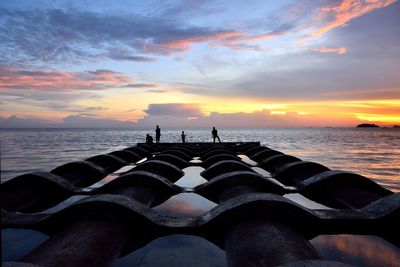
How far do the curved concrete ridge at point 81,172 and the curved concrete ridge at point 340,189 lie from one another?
22.5ft

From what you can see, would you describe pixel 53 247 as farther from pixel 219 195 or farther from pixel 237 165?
pixel 237 165

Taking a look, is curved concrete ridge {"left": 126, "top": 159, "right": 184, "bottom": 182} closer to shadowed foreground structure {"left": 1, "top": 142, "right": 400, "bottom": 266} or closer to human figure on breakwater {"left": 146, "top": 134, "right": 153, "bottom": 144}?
shadowed foreground structure {"left": 1, "top": 142, "right": 400, "bottom": 266}

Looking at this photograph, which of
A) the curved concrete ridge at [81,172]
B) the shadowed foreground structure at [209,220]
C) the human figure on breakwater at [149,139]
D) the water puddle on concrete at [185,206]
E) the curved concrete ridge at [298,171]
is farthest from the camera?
the human figure on breakwater at [149,139]

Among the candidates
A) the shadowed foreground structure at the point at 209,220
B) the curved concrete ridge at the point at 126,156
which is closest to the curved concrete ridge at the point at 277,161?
the shadowed foreground structure at the point at 209,220

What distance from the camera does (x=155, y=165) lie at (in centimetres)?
1034

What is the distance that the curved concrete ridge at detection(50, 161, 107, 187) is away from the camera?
396 inches

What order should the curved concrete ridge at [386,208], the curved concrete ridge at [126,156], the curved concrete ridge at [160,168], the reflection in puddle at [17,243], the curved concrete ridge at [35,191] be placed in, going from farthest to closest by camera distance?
1. the curved concrete ridge at [126,156]
2. the curved concrete ridge at [160,168]
3. the curved concrete ridge at [35,191]
4. the reflection in puddle at [17,243]
5. the curved concrete ridge at [386,208]

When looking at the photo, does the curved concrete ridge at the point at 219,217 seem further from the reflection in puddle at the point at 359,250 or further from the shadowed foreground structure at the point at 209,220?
the reflection in puddle at the point at 359,250

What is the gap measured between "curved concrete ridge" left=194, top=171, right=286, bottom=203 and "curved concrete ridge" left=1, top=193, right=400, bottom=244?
7.97 feet

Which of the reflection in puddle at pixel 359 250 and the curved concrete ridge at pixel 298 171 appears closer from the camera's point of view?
the reflection in puddle at pixel 359 250

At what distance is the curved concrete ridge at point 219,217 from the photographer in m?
4.61

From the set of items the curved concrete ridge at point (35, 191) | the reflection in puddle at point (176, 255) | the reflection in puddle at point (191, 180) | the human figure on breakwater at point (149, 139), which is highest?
the human figure on breakwater at point (149, 139)

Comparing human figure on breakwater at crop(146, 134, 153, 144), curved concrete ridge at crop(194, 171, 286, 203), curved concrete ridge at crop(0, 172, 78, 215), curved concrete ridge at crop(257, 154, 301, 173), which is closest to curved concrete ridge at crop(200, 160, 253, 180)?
curved concrete ridge at crop(194, 171, 286, 203)

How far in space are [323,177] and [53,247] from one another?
21.0ft
